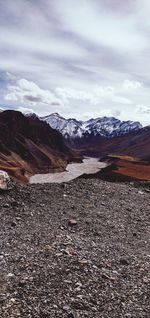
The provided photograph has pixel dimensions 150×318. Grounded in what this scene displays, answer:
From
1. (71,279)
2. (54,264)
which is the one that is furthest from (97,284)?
(54,264)

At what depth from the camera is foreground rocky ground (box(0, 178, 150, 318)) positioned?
543 inches

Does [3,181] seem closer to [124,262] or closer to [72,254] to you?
[72,254]

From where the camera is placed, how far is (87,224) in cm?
2255

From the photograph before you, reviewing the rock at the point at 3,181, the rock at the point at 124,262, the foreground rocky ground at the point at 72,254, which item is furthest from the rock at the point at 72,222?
the rock at the point at 3,181

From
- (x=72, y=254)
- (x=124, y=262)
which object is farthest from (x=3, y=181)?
(x=124, y=262)

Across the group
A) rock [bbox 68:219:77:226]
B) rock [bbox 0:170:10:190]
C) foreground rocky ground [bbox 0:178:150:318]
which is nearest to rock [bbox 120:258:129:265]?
foreground rocky ground [bbox 0:178:150:318]

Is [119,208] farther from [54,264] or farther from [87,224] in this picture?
[54,264]

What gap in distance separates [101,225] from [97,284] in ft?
24.7

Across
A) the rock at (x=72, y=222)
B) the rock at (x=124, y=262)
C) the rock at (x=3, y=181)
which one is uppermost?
the rock at (x=3, y=181)

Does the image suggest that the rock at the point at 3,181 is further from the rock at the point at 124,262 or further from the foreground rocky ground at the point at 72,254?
Result: the rock at the point at 124,262

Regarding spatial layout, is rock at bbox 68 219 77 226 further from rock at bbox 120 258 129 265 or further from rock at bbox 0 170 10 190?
rock at bbox 0 170 10 190

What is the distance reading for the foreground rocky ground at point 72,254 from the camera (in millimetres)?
13782

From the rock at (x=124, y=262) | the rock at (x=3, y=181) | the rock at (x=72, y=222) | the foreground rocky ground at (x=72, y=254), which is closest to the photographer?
the foreground rocky ground at (x=72, y=254)

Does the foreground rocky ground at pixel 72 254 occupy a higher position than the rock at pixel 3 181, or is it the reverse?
the rock at pixel 3 181
